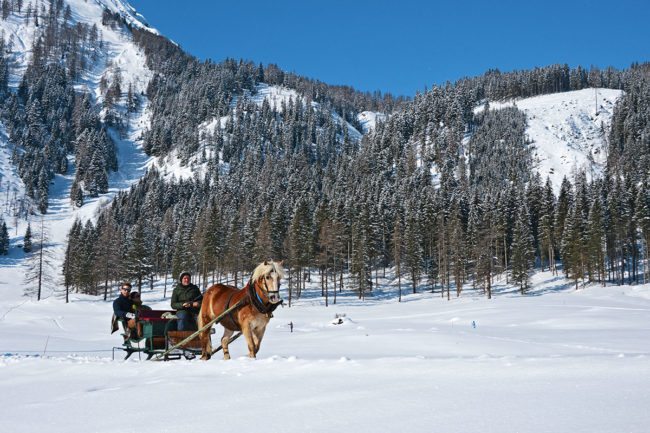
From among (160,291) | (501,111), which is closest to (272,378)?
(160,291)

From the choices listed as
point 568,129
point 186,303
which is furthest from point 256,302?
point 568,129

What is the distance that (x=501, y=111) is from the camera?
180m

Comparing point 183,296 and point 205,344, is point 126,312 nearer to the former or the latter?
point 183,296

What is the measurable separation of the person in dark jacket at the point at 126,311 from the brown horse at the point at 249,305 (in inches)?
103

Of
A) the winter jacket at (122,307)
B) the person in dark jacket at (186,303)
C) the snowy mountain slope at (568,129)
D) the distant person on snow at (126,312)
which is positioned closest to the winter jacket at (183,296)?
the person in dark jacket at (186,303)

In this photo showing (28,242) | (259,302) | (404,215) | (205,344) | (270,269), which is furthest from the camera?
(28,242)

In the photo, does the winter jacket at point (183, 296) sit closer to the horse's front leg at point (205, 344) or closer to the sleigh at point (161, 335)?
the sleigh at point (161, 335)

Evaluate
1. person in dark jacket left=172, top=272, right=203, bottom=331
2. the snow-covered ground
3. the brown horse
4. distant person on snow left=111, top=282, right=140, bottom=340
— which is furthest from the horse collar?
distant person on snow left=111, top=282, right=140, bottom=340

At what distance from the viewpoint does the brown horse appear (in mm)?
8898

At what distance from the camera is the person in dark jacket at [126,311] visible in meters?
12.1

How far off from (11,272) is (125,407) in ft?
419

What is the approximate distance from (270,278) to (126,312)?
18.8 ft

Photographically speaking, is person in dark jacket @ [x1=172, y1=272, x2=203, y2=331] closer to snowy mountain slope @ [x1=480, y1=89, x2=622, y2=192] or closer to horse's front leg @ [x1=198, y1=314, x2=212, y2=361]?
horse's front leg @ [x1=198, y1=314, x2=212, y2=361]

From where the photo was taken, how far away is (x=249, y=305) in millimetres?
9406
